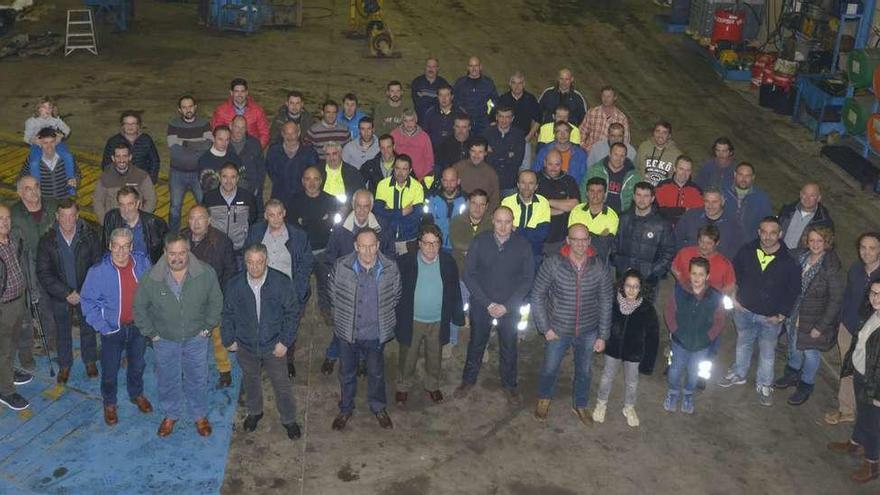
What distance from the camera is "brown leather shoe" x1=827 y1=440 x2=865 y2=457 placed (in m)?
8.78

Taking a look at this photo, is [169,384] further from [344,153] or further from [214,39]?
[214,39]

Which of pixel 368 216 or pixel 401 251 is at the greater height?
pixel 368 216

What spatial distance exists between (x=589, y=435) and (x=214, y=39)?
17.8m

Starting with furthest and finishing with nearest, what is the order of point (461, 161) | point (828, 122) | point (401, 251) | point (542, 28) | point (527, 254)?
point (542, 28) → point (828, 122) → point (461, 161) → point (401, 251) → point (527, 254)

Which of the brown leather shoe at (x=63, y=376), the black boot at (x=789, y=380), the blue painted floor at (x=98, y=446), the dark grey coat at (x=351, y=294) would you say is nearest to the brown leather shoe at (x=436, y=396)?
the dark grey coat at (x=351, y=294)

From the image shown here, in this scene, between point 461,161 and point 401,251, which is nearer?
point 401,251

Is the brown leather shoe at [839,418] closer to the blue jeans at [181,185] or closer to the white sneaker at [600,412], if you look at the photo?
the white sneaker at [600,412]

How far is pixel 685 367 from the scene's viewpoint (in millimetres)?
9219

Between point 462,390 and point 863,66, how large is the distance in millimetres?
10210

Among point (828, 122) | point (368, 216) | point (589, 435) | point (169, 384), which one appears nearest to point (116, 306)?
point (169, 384)

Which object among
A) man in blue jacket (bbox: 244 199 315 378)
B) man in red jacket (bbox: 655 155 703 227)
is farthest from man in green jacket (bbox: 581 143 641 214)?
man in blue jacket (bbox: 244 199 315 378)

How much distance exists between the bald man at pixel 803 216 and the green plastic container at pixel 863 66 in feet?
22.2

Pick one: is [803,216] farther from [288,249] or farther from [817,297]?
[288,249]

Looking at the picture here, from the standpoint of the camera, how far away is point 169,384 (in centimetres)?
852
